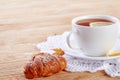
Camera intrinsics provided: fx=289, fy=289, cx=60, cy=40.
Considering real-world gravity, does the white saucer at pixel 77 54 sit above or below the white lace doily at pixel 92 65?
above

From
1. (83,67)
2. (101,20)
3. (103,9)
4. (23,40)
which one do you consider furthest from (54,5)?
(83,67)

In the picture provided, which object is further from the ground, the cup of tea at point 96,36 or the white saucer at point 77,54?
the cup of tea at point 96,36

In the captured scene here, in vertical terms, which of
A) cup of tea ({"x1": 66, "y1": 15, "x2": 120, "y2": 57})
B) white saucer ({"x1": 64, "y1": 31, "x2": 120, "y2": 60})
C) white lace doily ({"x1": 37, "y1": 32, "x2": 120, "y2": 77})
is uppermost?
cup of tea ({"x1": 66, "y1": 15, "x2": 120, "y2": 57})

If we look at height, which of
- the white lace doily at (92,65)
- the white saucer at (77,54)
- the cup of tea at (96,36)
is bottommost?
the white lace doily at (92,65)

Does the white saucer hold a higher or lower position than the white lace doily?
higher

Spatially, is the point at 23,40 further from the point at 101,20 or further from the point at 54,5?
the point at 54,5

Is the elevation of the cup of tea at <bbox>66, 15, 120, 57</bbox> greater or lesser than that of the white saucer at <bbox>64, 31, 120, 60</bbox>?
greater
